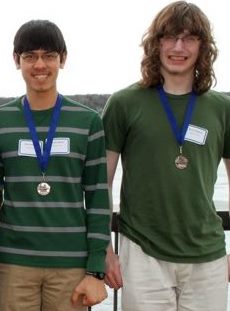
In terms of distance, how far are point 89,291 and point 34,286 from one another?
222 mm

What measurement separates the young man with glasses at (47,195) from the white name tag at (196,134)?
38 centimetres

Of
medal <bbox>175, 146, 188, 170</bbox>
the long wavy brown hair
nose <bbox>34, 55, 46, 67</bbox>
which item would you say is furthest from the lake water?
nose <bbox>34, 55, 46, 67</bbox>

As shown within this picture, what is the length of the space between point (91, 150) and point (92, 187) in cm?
15

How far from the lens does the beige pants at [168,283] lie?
259 cm

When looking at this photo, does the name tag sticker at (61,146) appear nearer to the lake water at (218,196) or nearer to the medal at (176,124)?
the medal at (176,124)

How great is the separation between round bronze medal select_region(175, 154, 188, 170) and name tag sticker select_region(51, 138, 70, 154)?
46 centimetres

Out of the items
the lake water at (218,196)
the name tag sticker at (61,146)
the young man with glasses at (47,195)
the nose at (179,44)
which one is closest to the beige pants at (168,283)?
the young man with glasses at (47,195)

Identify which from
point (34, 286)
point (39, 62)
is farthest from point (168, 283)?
point (39, 62)

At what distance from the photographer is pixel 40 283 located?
2461 mm

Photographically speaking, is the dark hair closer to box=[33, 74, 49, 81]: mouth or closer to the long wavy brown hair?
box=[33, 74, 49, 81]: mouth

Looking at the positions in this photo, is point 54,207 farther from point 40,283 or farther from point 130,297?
point 130,297

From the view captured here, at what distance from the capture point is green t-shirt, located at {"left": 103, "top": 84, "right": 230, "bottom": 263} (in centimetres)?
257

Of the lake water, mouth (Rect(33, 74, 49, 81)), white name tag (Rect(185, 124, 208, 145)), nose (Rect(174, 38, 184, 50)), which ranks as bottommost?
the lake water

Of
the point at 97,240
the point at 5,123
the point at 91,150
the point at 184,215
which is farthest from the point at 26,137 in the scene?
the point at 184,215
